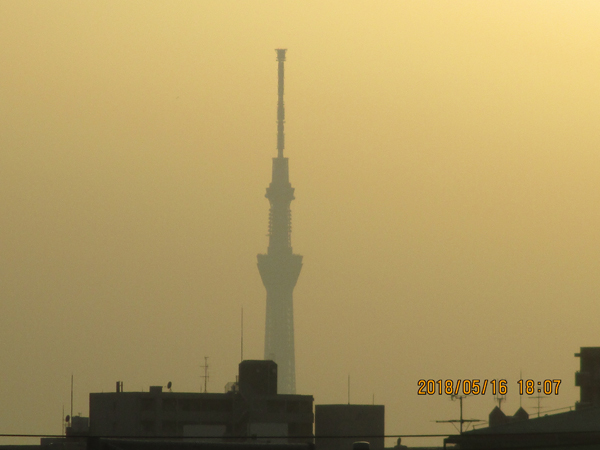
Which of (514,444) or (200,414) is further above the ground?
(200,414)

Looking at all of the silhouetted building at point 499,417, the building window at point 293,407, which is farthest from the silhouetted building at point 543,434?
the building window at point 293,407

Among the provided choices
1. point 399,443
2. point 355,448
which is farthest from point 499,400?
point 355,448

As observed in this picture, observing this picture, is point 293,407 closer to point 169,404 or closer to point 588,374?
point 169,404

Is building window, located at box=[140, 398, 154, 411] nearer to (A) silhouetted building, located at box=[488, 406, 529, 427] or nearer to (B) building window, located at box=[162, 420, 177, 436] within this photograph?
(B) building window, located at box=[162, 420, 177, 436]

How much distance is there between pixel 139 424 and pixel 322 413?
1140 inches

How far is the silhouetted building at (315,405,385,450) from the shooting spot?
168 m

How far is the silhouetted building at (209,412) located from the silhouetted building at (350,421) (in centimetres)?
457

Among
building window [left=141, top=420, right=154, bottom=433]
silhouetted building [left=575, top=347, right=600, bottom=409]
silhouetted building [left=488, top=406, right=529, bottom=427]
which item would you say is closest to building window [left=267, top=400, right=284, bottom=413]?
building window [left=141, top=420, right=154, bottom=433]

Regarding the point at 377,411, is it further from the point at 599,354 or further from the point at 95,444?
the point at 95,444

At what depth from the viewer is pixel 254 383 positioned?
16212 centimetres

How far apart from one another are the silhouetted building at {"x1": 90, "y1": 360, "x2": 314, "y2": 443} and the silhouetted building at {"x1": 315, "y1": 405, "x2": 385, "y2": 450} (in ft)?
15.0

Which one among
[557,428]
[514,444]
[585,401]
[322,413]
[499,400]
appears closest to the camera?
[514,444]

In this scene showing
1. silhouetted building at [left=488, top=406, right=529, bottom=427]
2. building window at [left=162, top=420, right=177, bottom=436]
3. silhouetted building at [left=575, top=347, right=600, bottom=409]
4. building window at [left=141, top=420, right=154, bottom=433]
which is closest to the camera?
silhouetted building at [left=575, top=347, right=600, bottom=409]

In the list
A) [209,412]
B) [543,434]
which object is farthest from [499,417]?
[543,434]
